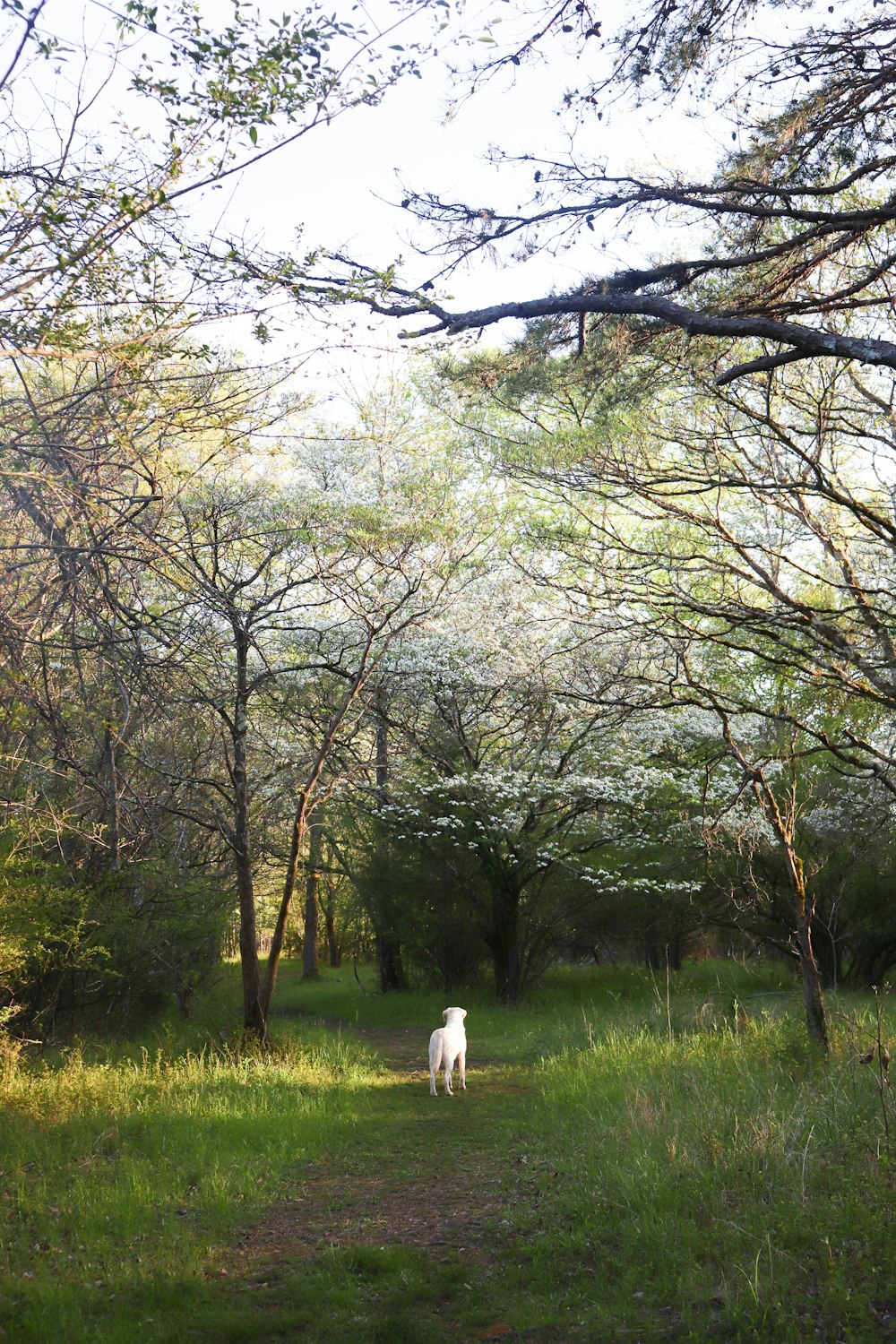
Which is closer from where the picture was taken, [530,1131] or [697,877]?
[530,1131]

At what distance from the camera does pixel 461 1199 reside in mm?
5680

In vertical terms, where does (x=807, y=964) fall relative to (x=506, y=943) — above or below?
above

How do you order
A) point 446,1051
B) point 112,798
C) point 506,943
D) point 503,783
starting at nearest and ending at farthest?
1. point 112,798
2. point 446,1051
3. point 503,783
4. point 506,943

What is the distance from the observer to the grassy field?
3.90m

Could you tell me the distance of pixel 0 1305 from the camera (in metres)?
4.04

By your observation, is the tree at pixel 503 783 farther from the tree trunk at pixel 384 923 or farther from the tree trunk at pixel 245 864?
the tree trunk at pixel 245 864

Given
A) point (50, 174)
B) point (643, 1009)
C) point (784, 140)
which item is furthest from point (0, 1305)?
point (643, 1009)

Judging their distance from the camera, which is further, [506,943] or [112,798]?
[506,943]

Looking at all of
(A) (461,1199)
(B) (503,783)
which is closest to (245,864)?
(A) (461,1199)

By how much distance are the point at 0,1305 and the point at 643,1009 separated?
10628 mm

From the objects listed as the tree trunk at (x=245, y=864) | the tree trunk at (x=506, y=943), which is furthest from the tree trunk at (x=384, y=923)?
the tree trunk at (x=245, y=864)

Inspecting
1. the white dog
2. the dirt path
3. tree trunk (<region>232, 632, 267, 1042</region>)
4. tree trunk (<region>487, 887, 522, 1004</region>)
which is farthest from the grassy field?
tree trunk (<region>487, 887, 522, 1004</region>)

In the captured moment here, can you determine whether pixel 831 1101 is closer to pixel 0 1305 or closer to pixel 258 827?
pixel 0 1305

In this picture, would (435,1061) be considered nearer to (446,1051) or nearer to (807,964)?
(446,1051)
